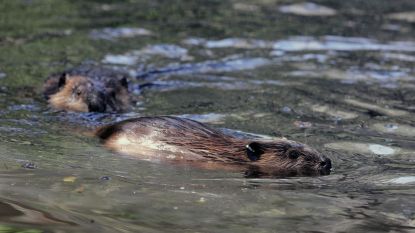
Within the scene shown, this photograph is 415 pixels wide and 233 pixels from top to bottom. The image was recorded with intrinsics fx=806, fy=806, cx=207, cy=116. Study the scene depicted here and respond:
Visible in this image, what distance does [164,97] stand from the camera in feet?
24.0

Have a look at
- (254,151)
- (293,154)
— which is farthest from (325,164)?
(254,151)

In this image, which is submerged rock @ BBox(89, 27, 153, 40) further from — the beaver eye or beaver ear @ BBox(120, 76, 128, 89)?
the beaver eye

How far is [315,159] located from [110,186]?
1447 millimetres

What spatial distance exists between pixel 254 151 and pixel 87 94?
1939 mm

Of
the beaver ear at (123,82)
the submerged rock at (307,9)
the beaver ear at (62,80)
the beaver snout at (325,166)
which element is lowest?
the submerged rock at (307,9)

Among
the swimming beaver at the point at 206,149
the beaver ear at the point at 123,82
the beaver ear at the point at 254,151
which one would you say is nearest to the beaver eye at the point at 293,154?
the swimming beaver at the point at 206,149

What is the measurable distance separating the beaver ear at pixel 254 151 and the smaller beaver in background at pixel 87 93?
176 cm

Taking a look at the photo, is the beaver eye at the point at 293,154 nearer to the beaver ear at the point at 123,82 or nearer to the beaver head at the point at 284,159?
the beaver head at the point at 284,159

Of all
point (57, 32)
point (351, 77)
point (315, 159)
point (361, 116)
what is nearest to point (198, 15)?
point (57, 32)

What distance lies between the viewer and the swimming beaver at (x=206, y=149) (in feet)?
16.3

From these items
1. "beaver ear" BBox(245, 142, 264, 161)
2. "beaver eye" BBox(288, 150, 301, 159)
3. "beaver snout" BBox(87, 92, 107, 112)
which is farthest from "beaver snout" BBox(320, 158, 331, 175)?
"beaver snout" BBox(87, 92, 107, 112)

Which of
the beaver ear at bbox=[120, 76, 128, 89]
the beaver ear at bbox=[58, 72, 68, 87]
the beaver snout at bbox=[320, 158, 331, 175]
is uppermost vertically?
the beaver snout at bbox=[320, 158, 331, 175]

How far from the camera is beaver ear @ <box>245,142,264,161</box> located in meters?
5.11

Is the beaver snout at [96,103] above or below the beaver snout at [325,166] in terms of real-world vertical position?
below
